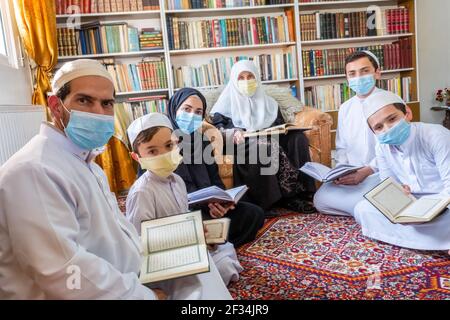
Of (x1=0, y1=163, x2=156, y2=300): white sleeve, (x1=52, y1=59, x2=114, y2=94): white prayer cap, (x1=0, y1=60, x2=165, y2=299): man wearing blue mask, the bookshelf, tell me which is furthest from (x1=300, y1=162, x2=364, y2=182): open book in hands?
the bookshelf

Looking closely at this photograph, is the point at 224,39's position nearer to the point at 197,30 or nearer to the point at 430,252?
the point at 197,30

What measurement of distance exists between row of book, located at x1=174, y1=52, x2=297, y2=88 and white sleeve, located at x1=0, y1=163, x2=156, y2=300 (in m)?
3.11

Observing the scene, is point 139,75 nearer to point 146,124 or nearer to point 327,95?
point 327,95

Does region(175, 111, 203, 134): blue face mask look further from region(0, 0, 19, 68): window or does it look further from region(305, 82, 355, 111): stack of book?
region(305, 82, 355, 111): stack of book

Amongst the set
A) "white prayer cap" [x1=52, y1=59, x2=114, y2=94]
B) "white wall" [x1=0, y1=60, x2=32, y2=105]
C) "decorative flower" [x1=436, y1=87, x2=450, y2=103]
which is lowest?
"decorative flower" [x1=436, y1=87, x2=450, y2=103]

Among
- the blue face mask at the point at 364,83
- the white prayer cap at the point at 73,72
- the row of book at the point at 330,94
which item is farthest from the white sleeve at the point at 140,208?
the row of book at the point at 330,94

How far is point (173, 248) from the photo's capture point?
122 centimetres

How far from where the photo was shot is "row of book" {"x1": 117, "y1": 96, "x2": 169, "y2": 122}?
367cm

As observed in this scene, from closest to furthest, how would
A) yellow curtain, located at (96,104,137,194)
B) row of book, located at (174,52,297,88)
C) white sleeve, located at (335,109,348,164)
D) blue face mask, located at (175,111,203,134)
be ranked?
blue face mask, located at (175,111,203,134) < white sleeve, located at (335,109,348,164) < yellow curtain, located at (96,104,137,194) < row of book, located at (174,52,297,88)

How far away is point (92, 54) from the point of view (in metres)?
3.62

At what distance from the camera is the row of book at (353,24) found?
3908 millimetres

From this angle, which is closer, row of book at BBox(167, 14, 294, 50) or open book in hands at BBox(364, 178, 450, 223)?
open book in hands at BBox(364, 178, 450, 223)

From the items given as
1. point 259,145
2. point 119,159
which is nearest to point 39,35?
point 119,159

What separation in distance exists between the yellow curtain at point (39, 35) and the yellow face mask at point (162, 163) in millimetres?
2194
